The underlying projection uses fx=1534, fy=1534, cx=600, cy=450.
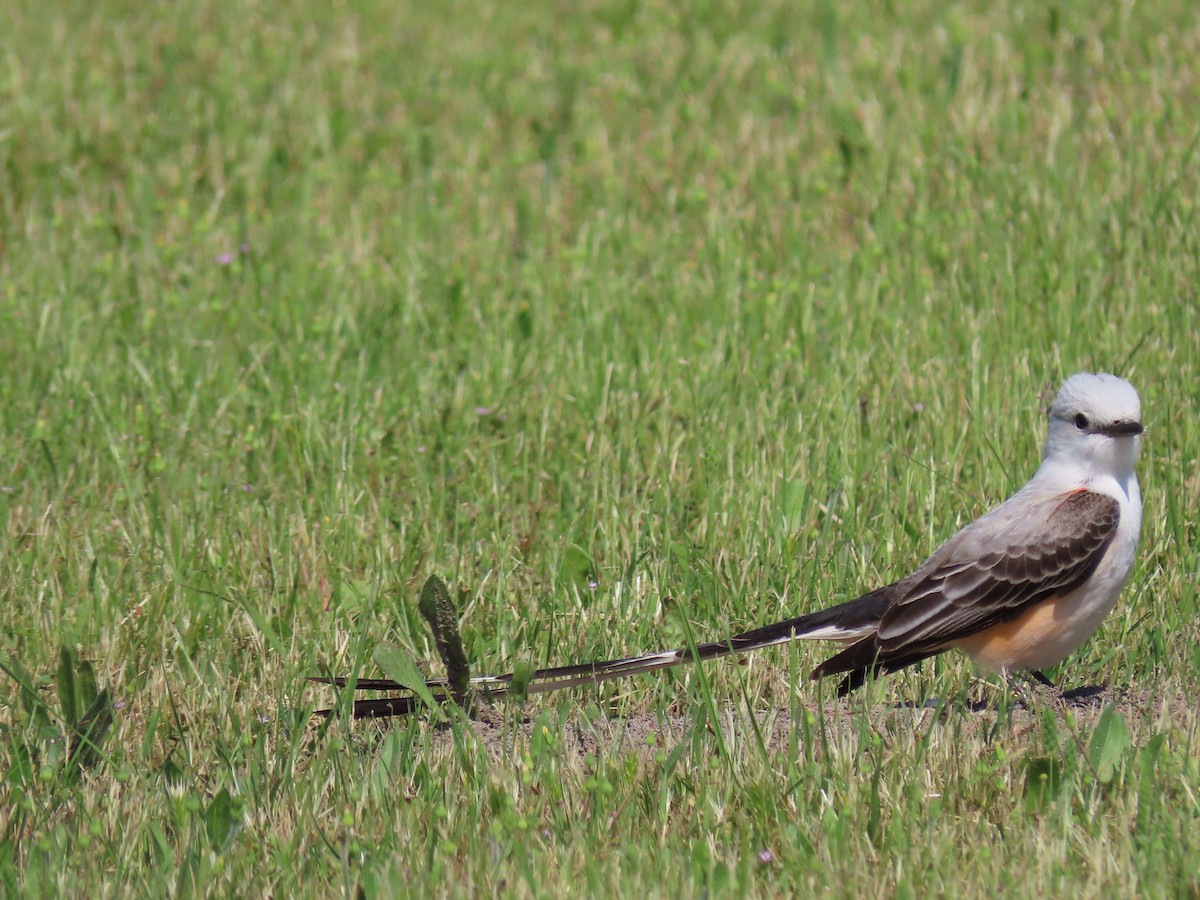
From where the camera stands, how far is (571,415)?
6.69m

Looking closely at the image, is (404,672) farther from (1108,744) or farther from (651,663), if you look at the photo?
(1108,744)

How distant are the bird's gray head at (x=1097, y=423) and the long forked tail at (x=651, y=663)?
2.57 ft

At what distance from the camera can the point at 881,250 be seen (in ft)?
25.7

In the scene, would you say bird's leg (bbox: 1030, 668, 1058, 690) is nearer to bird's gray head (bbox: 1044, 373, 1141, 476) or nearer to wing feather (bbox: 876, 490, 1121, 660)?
wing feather (bbox: 876, 490, 1121, 660)

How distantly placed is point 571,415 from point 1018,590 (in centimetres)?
250

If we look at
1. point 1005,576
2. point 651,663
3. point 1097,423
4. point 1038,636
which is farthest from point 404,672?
point 1097,423

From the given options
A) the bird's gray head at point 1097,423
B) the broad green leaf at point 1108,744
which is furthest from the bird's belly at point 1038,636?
the broad green leaf at point 1108,744

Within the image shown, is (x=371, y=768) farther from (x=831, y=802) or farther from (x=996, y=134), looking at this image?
(x=996, y=134)

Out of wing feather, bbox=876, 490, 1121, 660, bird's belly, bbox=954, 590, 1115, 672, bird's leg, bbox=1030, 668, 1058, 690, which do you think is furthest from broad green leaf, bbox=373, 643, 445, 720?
bird's leg, bbox=1030, 668, 1058, 690

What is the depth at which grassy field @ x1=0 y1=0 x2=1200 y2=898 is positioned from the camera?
3988 millimetres

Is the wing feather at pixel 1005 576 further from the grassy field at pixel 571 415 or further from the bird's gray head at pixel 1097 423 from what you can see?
the grassy field at pixel 571 415

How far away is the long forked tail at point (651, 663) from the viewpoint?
15.0ft

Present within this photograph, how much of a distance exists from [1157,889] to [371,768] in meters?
2.09

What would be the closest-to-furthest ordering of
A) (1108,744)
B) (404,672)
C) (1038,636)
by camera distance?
(1108,744) < (404,672) < (1038,636)
